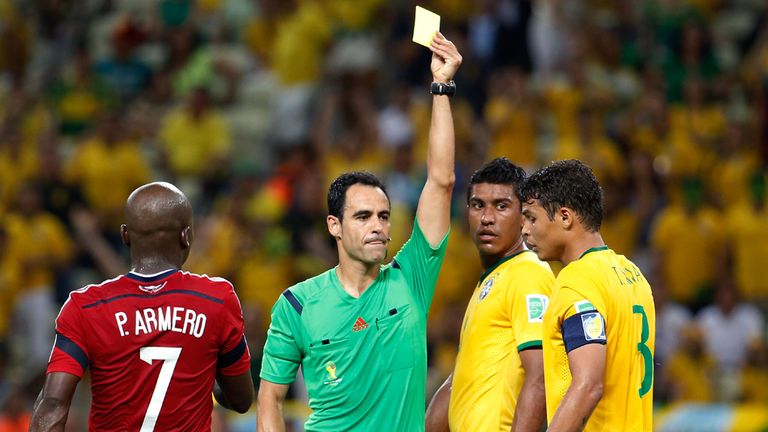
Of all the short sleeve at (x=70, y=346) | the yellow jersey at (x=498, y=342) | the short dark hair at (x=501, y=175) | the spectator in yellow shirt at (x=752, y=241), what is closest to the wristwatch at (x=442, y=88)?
the short dark hair at (x=501, y=175)

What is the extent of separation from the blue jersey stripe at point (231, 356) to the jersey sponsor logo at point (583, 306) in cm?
154

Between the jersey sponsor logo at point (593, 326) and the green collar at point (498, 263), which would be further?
the green collar at point (498, 263)

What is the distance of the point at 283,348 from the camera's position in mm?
6508

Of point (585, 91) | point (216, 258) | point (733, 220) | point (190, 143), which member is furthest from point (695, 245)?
point (190, 143)

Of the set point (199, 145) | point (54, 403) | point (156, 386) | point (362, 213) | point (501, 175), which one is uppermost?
point (199, 145)

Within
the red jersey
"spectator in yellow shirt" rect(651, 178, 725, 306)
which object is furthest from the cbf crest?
"spectator in yellow shirt" rect(651, 178, 725, 306)

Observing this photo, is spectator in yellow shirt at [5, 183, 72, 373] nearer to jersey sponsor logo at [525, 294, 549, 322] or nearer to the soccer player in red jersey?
the soccer player in red jersey

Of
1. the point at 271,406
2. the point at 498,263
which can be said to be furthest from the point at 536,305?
the point at 271,406

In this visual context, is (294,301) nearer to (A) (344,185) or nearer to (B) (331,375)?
(B) (331,375)

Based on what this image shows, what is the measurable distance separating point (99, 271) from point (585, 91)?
6.09m

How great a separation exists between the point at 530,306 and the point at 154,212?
188 cm

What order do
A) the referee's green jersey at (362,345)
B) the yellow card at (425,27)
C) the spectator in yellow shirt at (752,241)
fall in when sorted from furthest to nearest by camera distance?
1. the spectator in yellow shirt at (752,241)
2. the yellow card at (425,27)
3. the referee's green jersey at (362,345)

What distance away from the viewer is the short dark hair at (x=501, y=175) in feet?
22.3

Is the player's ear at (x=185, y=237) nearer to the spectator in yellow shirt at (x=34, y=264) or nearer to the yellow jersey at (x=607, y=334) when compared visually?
the yellow jersey at (x=607, y=334)
